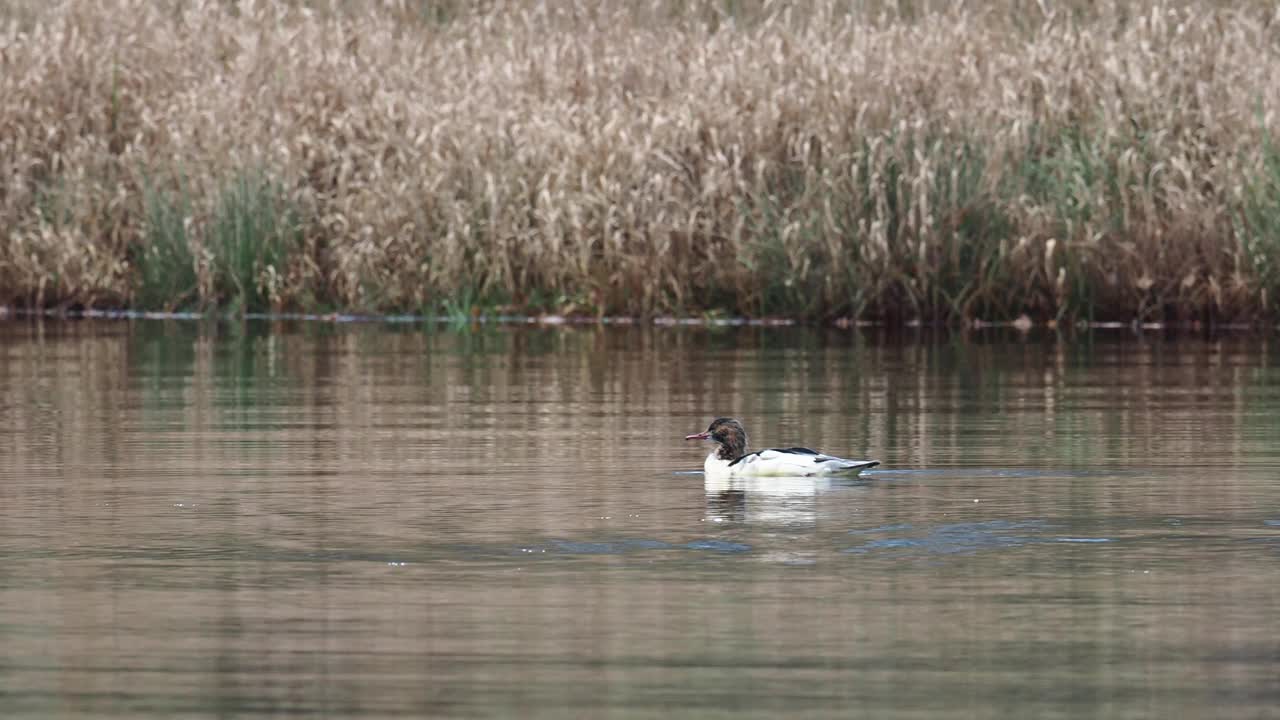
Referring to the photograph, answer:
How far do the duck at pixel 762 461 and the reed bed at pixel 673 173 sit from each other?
10493 millimetres

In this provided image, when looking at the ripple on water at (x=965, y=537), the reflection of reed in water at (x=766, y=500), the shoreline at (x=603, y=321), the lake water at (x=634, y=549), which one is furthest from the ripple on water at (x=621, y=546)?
the shoreline at (x=603, y=321)

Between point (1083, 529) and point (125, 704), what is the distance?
428 centimetres

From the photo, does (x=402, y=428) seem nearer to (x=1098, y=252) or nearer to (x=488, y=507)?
(x=488, y=507)

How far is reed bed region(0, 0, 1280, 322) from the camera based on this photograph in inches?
906

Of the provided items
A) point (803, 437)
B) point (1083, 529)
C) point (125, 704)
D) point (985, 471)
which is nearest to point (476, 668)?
point (125, 704)

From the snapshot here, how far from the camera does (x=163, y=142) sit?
2656cm

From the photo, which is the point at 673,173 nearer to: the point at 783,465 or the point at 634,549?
the point at 783,465

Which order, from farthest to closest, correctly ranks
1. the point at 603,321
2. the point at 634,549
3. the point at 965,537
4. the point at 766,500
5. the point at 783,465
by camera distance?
the point at 603,321 → the point at 783,465 → the point at 766,500 → the point at 965,537 → the point at 634,549

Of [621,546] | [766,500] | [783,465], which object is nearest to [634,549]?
[621,546]

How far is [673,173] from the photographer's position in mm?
23922

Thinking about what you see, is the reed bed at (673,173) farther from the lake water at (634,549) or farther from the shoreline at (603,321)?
the lake water at (634,549)

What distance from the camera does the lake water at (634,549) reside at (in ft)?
22.8

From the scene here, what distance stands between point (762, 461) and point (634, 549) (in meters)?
2.58

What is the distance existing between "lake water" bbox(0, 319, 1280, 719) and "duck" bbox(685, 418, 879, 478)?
117mm
